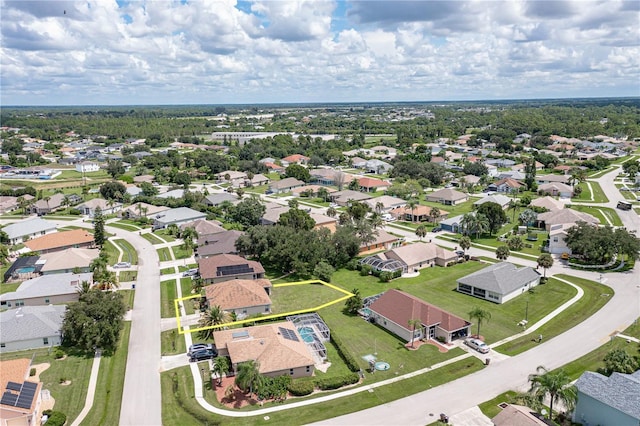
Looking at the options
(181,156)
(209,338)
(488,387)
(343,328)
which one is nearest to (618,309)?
(488,387)

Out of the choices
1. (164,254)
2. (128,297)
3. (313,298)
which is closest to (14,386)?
(128,297)

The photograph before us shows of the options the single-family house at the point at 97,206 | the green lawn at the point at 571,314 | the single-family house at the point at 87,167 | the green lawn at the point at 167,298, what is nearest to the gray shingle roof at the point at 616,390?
the green lawn at the point at 571,314

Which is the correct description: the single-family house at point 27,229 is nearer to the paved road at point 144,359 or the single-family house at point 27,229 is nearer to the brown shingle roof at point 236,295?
the paved road at point 144,359

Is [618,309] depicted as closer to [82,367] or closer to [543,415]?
[543,415]

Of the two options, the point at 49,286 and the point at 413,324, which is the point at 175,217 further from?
the point at 413,324

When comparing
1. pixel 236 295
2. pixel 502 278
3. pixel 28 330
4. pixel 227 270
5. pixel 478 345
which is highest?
pixel 502 278
